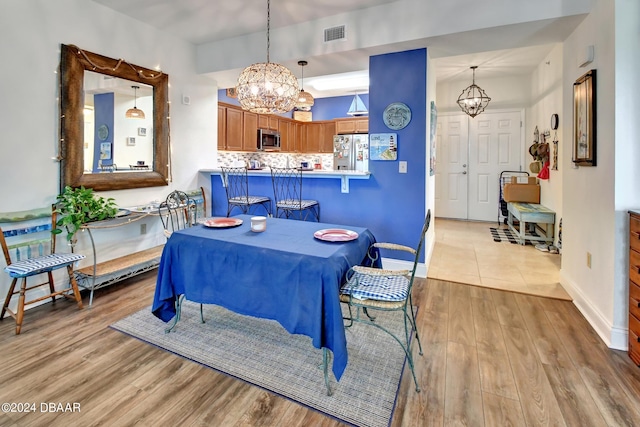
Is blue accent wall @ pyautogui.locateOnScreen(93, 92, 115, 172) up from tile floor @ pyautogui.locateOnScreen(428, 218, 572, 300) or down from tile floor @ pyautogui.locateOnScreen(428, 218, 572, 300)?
up

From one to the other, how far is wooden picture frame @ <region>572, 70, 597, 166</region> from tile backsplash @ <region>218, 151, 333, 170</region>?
5.17 metres

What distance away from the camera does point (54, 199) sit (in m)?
3.07

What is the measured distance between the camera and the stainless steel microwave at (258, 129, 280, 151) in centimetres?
657

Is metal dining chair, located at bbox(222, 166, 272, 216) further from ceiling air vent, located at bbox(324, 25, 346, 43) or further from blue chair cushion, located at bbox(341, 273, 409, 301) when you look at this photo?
blue chair cushion, located at bbox(341, 273, 409, 301)

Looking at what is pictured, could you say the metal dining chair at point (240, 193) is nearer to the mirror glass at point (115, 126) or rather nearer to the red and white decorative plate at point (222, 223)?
the mirror glass at point (115, 126)

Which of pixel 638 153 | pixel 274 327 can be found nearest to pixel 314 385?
pixel 274 327

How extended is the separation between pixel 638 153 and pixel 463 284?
1807mm

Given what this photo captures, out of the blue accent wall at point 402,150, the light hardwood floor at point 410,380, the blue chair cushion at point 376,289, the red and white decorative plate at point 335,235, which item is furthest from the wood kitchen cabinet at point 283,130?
the blue chair cushion at point 376,289

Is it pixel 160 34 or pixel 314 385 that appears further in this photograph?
pixel 160 34

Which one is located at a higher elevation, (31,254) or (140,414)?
(31,254)

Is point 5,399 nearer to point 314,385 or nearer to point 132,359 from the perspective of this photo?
point 132,359

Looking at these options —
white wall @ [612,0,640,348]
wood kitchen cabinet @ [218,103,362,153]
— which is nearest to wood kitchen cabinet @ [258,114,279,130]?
wood kitchen cabinet @ [218,103,362,153]

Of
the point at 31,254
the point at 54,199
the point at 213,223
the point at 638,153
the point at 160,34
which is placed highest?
the point at 160,34

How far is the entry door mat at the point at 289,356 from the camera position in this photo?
1755mm
